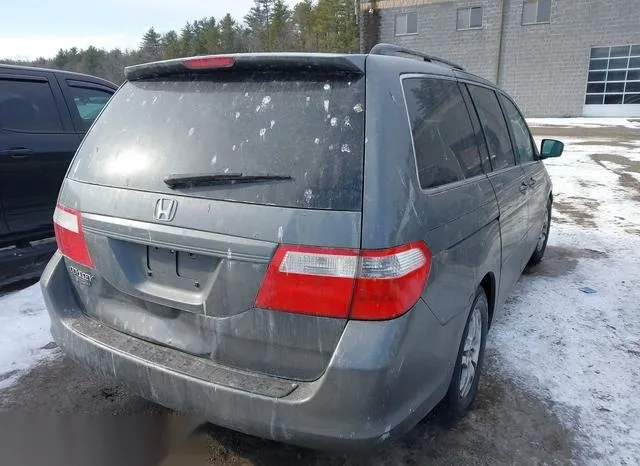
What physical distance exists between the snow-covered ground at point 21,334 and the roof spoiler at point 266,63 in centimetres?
212

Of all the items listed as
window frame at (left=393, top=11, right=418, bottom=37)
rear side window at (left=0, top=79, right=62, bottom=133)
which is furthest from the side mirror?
window frame at (left=393, top=11, right=418, bottom=37)

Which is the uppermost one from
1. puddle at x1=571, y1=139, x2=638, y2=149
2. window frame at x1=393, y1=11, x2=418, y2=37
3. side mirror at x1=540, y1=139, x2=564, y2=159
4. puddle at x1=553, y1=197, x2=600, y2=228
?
window frame at x1=393, y1=11, x2=418, y2=37

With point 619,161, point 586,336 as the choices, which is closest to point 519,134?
point 586,336

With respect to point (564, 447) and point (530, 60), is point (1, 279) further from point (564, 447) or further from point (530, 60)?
point (530, 60)

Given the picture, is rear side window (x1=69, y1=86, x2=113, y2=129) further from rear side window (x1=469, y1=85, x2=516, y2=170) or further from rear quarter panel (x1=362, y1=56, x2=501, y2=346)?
rear quarter panel (x1=362, y1=56, x2=501, y2=346)

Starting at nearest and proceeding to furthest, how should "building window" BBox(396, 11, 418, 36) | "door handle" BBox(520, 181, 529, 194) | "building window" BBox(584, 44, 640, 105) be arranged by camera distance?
"door handle" BBox(520, 181, 529, 194) → "building window" BBox(584, 44, 640, 105) → "building window" BBox(396, 11, 418, 36)

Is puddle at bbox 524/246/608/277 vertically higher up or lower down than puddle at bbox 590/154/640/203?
higher up

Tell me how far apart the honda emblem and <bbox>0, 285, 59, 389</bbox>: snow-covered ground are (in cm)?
184

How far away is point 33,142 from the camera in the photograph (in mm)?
4621

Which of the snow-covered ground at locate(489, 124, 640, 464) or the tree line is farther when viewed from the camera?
the tree line

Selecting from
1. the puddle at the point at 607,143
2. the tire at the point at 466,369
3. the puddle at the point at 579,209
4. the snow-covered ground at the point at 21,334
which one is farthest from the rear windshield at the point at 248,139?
the puddle at the point at 607,143

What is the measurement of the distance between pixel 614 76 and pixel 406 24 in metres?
13.3

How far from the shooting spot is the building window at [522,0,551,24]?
2992cm

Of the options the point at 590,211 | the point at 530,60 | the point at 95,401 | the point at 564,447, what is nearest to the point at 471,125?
the point at 564,447
